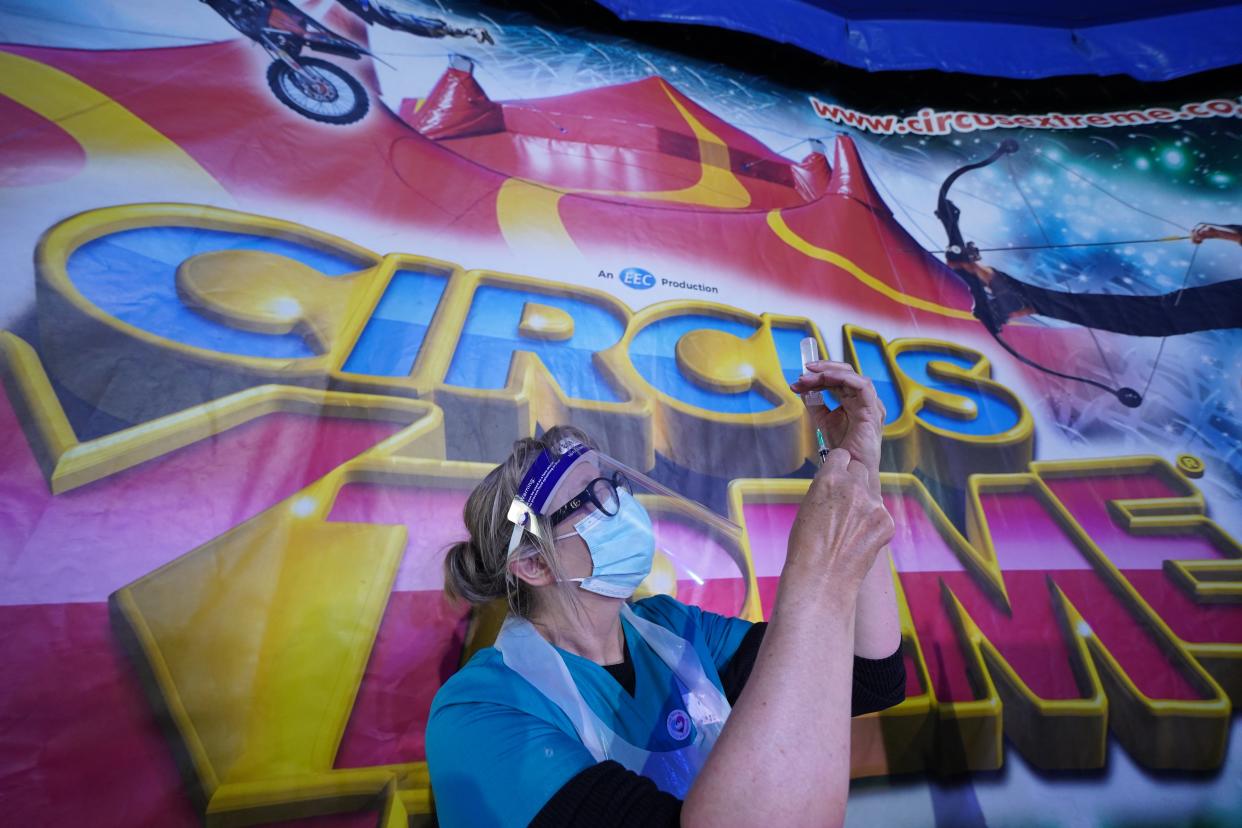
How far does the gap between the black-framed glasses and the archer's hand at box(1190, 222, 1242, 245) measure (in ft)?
10.8

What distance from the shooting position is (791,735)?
807 mm

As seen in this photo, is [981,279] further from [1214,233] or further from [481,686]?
[481,686]

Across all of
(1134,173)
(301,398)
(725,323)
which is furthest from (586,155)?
(1134,173)

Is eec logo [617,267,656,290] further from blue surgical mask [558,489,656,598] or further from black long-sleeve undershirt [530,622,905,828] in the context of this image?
black long-sleeve undershirt [530,622,905,828]

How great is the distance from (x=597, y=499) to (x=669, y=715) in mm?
408

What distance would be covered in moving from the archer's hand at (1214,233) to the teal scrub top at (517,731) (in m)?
3.26

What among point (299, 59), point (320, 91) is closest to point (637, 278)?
point (320, 91)

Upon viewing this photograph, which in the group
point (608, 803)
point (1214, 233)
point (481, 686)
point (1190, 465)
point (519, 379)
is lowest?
point (1190, 465)

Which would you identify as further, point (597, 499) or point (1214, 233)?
point (1214, 233)

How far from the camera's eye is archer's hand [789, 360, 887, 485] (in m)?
1.22

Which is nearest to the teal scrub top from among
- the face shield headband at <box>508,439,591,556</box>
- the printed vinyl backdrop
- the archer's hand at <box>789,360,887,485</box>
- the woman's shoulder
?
the woman's shoulder

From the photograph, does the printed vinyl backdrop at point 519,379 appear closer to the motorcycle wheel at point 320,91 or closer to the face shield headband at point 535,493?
the motorcycle wheel at point 320,91

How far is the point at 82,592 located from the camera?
1.55 meters

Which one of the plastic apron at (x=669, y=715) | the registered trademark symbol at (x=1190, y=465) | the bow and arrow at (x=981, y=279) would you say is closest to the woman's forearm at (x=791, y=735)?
the plastic apron at (x=669, y=715)
